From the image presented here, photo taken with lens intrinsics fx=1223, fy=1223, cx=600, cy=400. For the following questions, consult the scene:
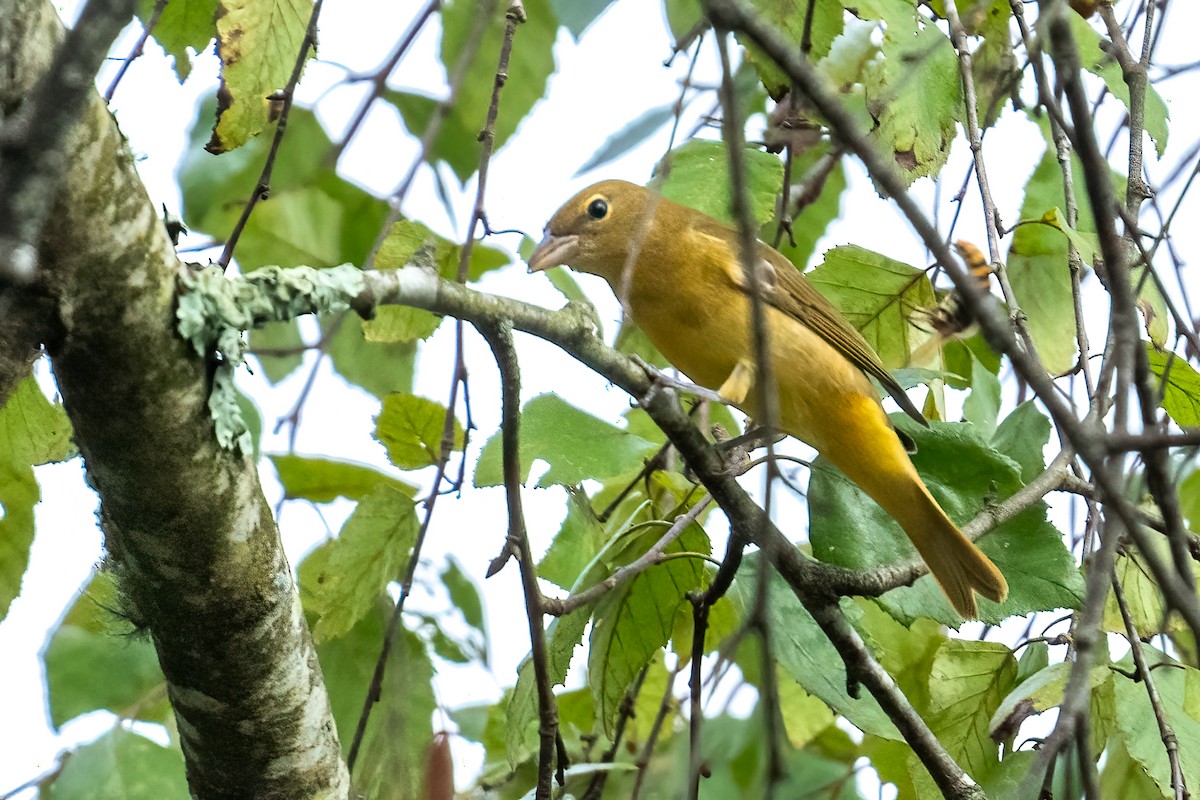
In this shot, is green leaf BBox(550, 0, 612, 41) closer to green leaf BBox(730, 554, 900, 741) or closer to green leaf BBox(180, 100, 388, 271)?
green leaf BBox(730, 554, 900, 741)

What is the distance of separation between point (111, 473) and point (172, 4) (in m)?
1.39

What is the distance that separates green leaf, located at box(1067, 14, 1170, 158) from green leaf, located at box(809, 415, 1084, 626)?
74cm

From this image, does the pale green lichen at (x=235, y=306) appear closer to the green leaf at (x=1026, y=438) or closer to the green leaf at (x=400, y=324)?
the green leaf at (x=400, y=324)

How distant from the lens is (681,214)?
3.49m

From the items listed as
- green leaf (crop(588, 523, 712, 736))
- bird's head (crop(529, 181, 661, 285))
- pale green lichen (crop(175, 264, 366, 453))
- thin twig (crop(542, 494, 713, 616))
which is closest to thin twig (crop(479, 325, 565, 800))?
thin twig (crop(542, 494, 713, 616))

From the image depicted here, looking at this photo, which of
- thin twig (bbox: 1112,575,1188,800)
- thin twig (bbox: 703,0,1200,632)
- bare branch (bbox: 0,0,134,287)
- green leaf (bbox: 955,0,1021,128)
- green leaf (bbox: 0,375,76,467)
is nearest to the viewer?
bare branch (bbox: 0,0,134,287)

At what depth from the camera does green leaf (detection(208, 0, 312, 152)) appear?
2188 mm

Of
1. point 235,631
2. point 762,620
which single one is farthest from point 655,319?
point 762,620

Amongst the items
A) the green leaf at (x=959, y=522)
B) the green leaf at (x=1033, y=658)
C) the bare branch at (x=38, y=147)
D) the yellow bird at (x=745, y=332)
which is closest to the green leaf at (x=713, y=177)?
the yellow bird at (x=745, y=332)

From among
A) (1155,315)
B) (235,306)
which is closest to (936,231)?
(235,306)

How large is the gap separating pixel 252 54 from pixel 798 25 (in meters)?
1.01

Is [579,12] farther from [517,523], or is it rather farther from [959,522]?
[959,522]

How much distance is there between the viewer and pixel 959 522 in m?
2.35

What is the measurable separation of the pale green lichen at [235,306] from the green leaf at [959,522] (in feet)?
3.34
